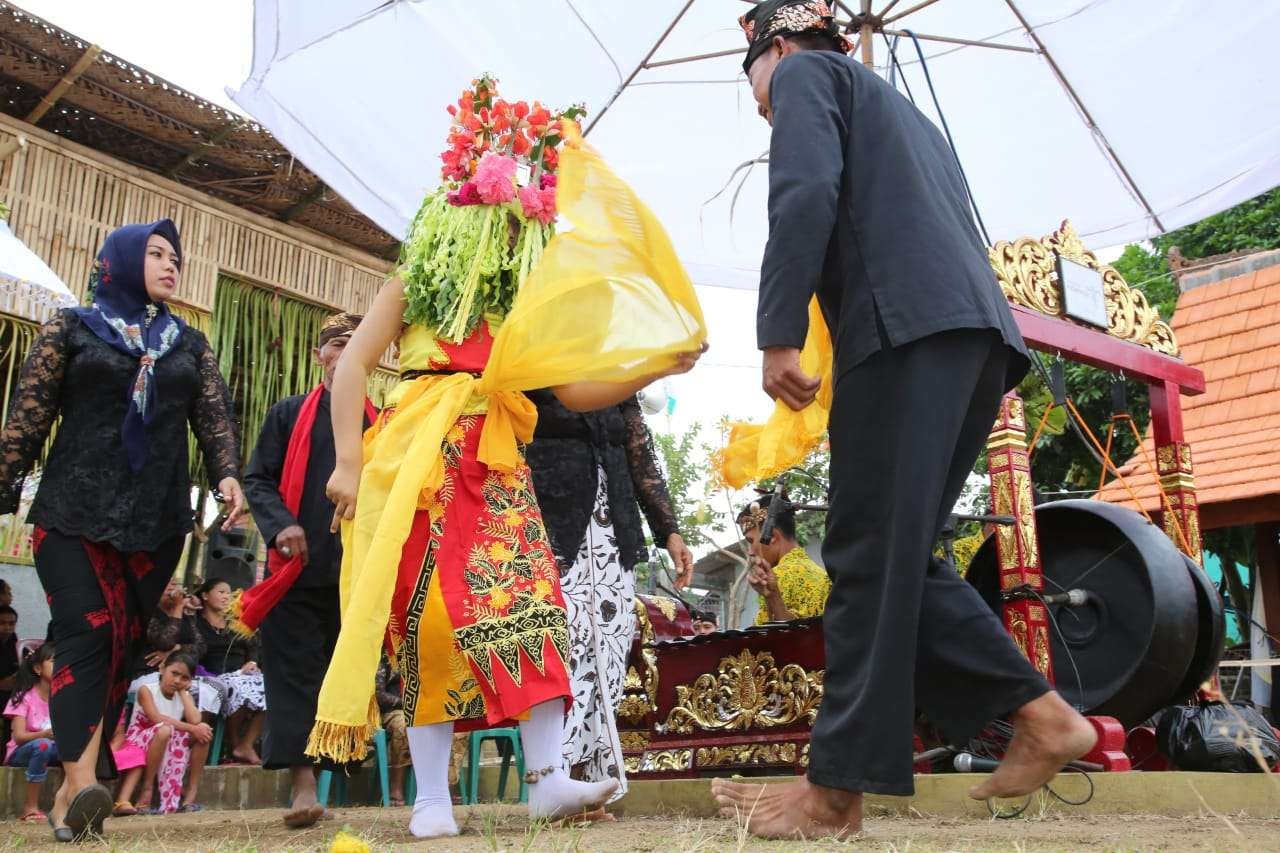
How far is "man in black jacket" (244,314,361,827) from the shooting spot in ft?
12.5

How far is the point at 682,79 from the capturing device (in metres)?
6.18

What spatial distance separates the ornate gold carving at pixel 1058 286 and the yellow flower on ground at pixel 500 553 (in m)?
2.86

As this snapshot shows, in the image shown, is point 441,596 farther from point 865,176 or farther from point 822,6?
point 822,6

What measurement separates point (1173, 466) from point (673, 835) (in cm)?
443

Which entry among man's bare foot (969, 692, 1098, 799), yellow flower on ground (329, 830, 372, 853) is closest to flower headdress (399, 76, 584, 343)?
yellow flower on ground (329, 830, 372, 853)

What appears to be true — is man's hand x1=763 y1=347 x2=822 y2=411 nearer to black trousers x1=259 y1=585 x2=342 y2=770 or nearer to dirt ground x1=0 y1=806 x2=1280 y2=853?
dirt ground x1=0 y1=806 x2=1280 y2=853

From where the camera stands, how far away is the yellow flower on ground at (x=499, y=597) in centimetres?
288

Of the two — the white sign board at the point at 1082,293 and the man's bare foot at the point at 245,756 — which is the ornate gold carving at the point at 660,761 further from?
the white sign board at the point at 1082,293

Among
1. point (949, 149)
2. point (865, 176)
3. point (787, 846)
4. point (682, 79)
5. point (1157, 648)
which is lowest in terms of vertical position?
point (787, 846)

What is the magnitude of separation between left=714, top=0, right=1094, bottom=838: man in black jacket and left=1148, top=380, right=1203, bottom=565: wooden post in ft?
12.2

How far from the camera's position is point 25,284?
206 inches

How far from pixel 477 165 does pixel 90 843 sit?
85.1 inches

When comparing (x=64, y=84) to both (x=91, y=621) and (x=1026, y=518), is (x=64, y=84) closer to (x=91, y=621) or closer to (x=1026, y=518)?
Answer: (x=91, y=621)

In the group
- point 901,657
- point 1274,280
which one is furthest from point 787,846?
point 1274,280
